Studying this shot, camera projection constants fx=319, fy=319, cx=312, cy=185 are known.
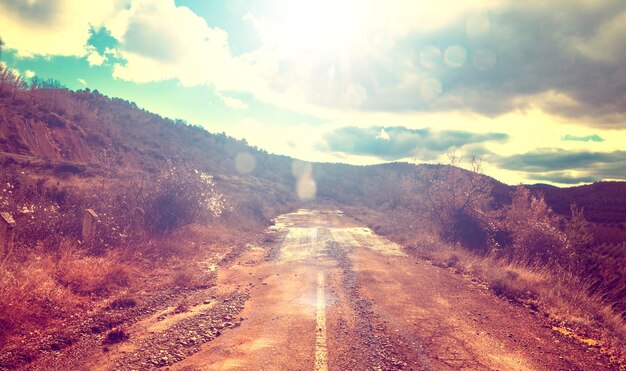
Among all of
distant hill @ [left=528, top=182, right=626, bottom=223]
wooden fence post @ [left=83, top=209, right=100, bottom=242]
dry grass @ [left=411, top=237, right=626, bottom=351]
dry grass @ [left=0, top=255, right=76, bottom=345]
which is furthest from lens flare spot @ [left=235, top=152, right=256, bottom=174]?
dry grass @ [left=0, top=255, right=76, bottom=345]

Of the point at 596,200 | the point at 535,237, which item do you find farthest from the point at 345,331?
the point at 596,200

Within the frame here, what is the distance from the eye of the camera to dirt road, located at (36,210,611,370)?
4.68m

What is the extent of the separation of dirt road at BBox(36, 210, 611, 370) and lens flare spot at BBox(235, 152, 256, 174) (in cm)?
5938

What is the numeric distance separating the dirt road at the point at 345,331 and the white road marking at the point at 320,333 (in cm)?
2

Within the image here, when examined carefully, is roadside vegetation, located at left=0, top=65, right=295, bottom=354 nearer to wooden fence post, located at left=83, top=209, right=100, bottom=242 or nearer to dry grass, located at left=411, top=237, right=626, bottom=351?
wooden fence post, located at left=83, top=209, right=100, bottom=242

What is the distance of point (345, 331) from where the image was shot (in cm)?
567

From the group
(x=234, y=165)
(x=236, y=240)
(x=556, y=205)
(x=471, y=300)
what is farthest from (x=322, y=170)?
(x=471, y=300)

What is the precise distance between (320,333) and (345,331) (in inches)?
18.3

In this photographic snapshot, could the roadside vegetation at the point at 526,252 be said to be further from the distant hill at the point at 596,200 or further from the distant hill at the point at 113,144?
the distant hill at the point at 596,200

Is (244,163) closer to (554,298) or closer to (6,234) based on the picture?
(6,234)

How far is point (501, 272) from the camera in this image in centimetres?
980

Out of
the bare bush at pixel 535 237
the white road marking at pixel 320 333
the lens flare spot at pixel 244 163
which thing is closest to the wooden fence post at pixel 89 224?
the white road marking at pixel 320 333

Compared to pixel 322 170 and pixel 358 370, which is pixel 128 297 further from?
pixel 322 170

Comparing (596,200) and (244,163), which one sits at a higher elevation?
(244,163)
